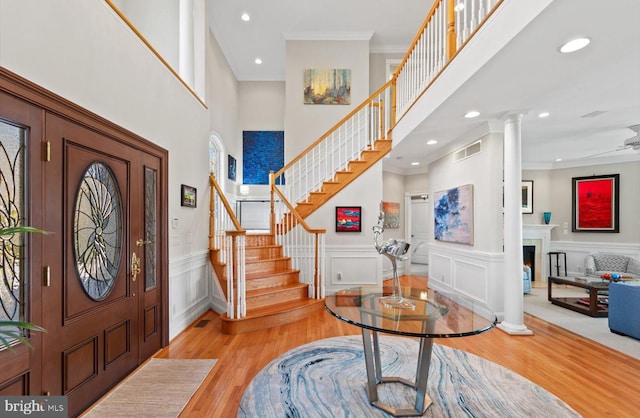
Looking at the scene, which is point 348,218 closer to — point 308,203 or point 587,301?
point 308,203

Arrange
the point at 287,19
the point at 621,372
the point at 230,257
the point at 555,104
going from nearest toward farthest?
the point at 621,372, the point at 555,104, the point at 230,257, the point at 287,19

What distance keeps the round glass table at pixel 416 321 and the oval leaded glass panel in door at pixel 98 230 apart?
6.21 feet

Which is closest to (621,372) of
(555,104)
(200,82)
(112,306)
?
(555,104)

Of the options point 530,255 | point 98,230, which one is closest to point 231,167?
point 98,230

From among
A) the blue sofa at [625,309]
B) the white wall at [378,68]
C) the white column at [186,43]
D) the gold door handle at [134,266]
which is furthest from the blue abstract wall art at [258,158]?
the blue sofa at [625,309]

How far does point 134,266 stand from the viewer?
2715 mm

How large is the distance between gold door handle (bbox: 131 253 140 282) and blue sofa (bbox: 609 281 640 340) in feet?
18.2

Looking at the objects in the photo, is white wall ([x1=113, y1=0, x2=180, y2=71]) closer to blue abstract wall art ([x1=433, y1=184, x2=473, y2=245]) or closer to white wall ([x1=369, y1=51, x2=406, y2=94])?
white wall ([x1=369, y1=51, x2=406, y2=94])

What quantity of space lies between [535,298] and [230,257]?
18.0ft

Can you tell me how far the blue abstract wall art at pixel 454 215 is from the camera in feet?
15.0

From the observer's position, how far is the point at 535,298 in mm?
5238

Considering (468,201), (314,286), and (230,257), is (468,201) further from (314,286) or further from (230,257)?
(230,257)

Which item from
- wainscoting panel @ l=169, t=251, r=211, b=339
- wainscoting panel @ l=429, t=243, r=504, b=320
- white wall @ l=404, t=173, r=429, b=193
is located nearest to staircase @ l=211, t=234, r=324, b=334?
wainscoting panel @ l=169, t=251, r=211, b=339

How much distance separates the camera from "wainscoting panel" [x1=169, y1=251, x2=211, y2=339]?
347 cm
